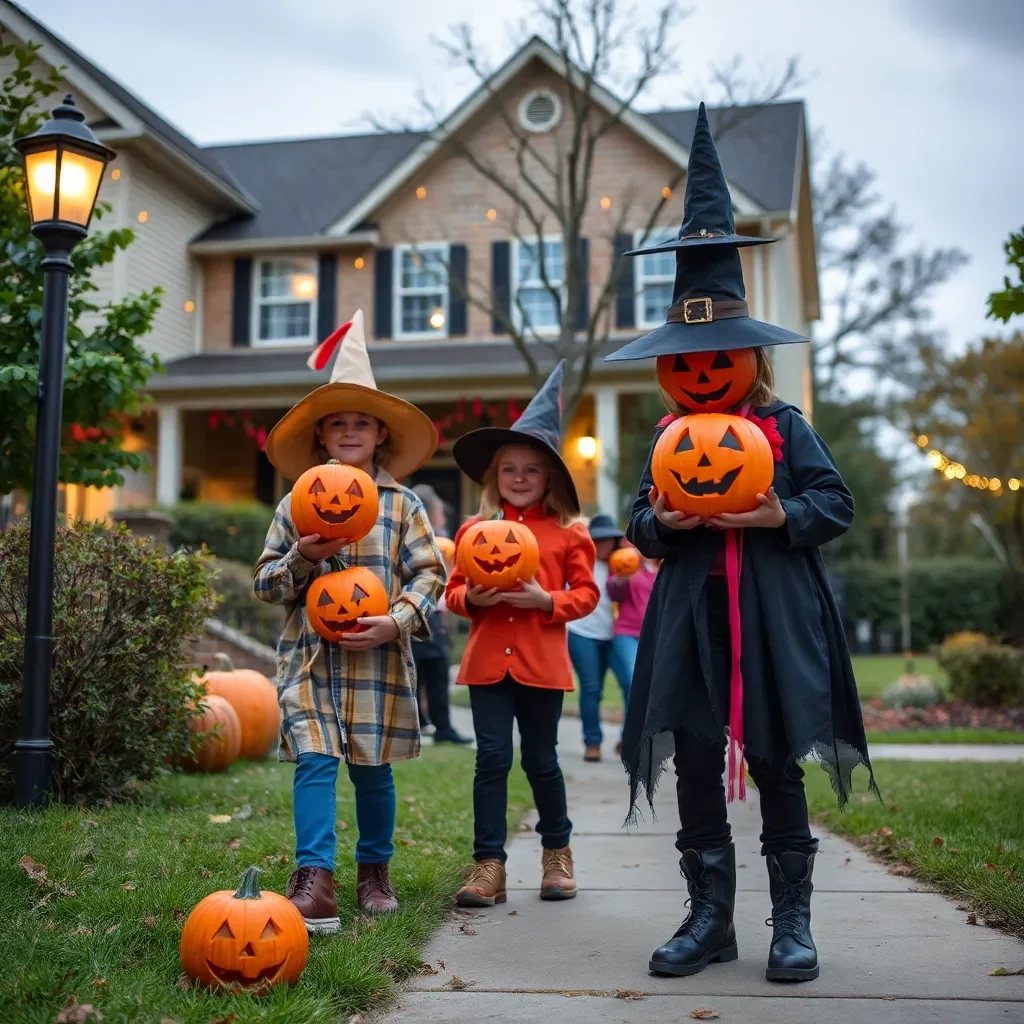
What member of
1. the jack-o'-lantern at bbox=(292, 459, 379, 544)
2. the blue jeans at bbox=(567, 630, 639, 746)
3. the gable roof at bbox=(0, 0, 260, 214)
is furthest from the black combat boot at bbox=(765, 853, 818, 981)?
the gable roof at bbox=(0, 0, 260, 214)

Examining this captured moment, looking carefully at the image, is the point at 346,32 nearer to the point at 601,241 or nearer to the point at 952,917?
the point at 601,241

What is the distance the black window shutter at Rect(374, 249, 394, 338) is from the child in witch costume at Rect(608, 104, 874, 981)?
16425mm

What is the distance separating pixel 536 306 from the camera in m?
19.3

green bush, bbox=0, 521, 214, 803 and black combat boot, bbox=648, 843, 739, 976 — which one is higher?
green bush, bbox=0, 521, 214, 803

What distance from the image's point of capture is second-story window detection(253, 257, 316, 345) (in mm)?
20312

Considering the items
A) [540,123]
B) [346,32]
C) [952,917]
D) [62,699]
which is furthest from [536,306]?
[952,917]

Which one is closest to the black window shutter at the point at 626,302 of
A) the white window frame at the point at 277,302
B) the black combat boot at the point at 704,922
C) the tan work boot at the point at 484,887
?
the white window frame at the point at 277,302

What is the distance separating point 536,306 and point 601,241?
1467 millimetres

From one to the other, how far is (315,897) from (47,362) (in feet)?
9.93

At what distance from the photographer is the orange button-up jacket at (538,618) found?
458 centimetres

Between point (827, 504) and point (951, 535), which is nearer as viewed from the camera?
point (827, 504)

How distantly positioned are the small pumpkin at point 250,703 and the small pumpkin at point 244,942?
168 inches

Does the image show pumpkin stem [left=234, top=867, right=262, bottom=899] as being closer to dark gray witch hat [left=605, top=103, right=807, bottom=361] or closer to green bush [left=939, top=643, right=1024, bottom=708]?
dark gray witch hat [left=605, top=103, right=807, bottom=361]

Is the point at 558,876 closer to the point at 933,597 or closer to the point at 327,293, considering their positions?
the point at 327,293
